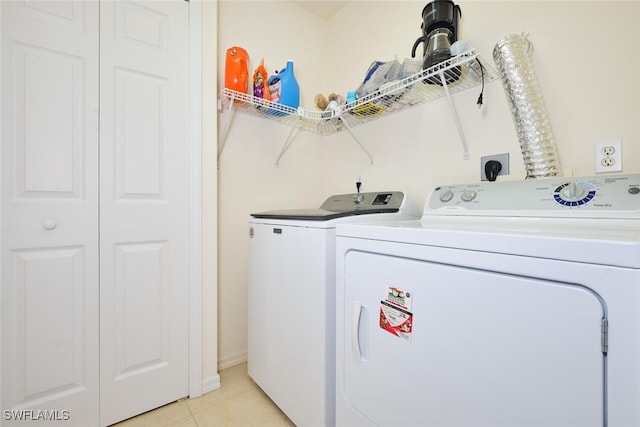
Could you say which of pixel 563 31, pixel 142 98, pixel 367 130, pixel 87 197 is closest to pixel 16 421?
pixel 87 197

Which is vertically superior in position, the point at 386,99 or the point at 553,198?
the point at 386,99

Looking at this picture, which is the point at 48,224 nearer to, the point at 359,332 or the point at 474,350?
the point at 359,332

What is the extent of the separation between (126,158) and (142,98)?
33cm

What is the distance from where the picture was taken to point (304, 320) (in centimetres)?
125

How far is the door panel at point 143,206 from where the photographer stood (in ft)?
4.52

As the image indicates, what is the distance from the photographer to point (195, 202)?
160cm

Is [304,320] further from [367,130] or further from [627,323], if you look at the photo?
[367,130]

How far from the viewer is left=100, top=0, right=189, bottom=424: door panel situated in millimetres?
1379

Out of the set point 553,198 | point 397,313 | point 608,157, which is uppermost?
point 608,157

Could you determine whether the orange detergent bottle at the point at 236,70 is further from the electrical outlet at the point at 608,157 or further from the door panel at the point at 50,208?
the electrical outlet at the point at 608,157

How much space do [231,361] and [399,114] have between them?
79.3 inches

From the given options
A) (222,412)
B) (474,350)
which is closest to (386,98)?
(474,350)

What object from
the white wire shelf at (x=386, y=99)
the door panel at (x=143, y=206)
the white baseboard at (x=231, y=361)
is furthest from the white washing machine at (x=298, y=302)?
the white wire shelf at (x=386, y=99)

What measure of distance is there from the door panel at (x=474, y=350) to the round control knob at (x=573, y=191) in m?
0.50
